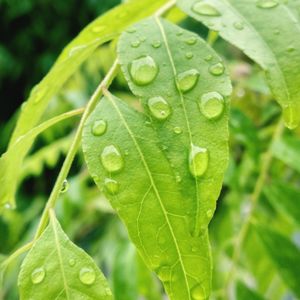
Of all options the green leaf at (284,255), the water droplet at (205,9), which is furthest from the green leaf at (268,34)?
the green leaf at (284,255)

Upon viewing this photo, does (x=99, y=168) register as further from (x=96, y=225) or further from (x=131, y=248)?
(x=96, y=225)

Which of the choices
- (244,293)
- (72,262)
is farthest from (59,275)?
(244,293)

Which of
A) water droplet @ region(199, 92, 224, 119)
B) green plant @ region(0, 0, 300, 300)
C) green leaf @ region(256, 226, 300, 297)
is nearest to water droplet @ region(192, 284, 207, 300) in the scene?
green plant @ region(0, 0, 300, 300)

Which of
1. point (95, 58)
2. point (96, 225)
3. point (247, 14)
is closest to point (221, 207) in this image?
point (96, 225)

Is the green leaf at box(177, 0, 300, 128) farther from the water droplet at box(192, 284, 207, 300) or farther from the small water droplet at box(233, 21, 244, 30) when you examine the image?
the water droplet at box(192, 284, 207, 300)

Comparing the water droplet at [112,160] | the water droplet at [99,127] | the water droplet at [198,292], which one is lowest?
the water droplet at [198,292]

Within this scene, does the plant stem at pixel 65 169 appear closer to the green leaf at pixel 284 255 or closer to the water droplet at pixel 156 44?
the water droplet at pixel 156 44

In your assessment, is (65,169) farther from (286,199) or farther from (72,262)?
(286,199)
